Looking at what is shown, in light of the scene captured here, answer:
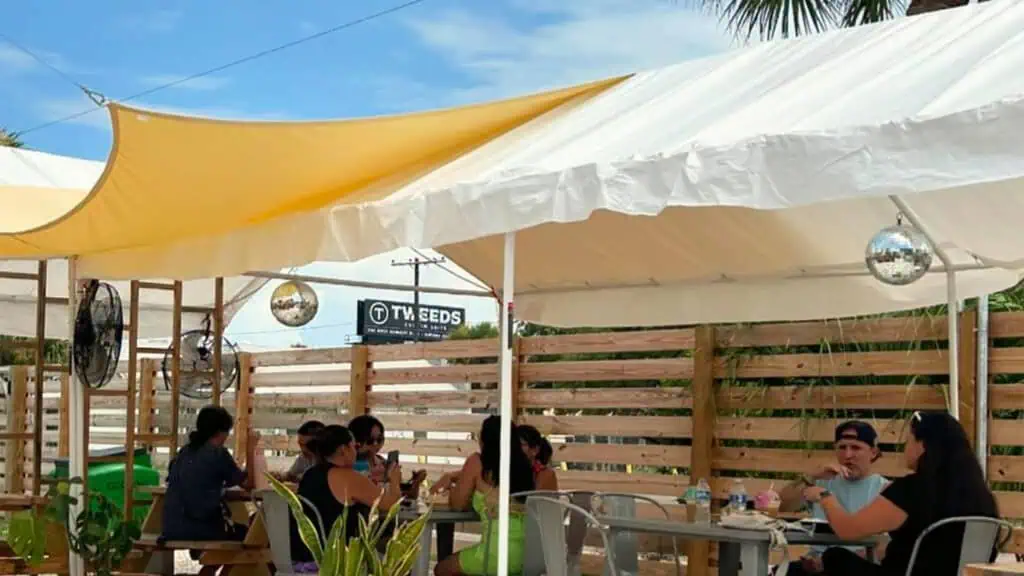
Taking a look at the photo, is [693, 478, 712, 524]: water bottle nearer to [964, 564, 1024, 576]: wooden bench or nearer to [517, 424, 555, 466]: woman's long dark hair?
[517, 424, 555, 466]: woman's long dark hair

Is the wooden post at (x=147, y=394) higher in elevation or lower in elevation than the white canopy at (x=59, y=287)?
lower

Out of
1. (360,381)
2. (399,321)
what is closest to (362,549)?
(360,381)

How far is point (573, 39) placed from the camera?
56.7 feet

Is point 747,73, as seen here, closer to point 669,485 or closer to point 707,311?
point 707,311

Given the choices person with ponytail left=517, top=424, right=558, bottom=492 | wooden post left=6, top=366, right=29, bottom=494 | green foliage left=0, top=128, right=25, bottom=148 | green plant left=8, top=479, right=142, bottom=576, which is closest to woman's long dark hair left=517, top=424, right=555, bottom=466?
person with ponytail left=517, top=424, right=558, bottom=492

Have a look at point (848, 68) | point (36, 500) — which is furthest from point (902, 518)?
point (36, 500)

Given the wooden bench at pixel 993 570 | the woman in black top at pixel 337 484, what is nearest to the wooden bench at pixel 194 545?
the woman in black top at pixel 337 484

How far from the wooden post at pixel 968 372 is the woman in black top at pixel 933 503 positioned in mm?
1919

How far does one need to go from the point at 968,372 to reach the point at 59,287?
7132 mm

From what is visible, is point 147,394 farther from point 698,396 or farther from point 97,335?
point 698,396

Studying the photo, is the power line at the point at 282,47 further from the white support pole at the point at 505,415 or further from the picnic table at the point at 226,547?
the white support pole at the point at 505,415

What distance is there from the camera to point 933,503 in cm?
520

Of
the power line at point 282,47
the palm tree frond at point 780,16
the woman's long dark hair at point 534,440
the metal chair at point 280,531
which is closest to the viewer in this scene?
the metal chair at point 280,531

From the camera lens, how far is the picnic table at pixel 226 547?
25.4 ft
